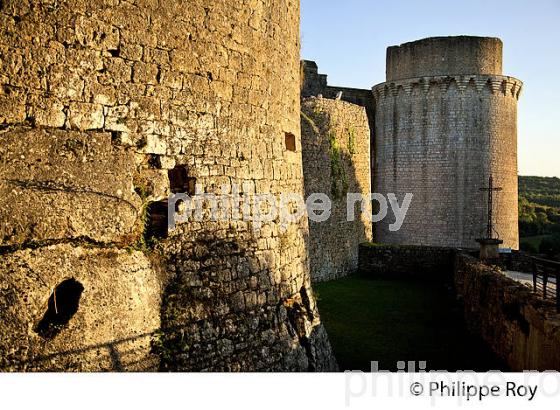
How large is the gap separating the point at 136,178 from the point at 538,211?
38.1m

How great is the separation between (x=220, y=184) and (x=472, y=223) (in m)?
24.8

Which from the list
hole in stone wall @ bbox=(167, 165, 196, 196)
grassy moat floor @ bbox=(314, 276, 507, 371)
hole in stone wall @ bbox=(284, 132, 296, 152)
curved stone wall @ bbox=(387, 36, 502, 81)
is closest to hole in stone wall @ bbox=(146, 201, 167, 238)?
hole in stone wall @ bbox=(167, 165, 196, 196)

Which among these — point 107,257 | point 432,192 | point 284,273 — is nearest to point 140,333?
point 107,257

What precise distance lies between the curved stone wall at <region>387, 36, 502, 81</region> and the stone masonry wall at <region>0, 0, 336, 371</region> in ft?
78.2

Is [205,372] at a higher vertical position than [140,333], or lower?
lower

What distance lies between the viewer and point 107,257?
456cm

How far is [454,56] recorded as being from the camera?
Result: 28156mm

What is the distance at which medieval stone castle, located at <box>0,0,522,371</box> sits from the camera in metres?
4.18

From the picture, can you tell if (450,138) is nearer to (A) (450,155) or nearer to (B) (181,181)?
(A) (450,155)

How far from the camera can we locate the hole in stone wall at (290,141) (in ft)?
21.6

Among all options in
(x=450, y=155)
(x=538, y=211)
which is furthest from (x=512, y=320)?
(x=538, y=211)

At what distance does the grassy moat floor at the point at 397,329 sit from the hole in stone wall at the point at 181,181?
4208 mm

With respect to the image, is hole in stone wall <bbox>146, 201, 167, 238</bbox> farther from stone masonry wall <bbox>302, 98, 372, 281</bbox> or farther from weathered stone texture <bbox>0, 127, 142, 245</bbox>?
stone masonry wall <bbox>302, 98, 372, 281</bbox>

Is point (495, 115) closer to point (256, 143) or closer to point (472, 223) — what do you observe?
point (472, 223)
